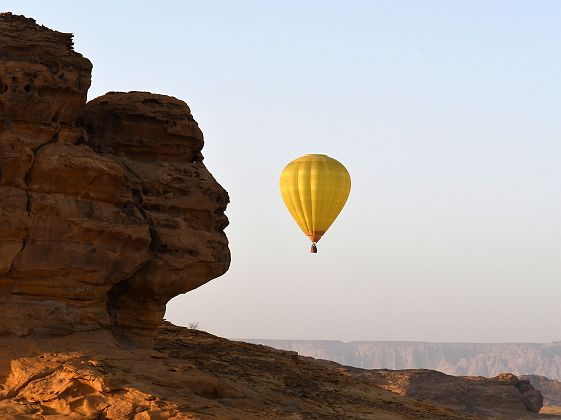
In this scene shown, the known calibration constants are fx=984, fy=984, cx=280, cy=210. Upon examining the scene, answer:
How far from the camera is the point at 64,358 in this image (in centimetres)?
2314

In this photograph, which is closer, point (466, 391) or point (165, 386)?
point (165, 386)

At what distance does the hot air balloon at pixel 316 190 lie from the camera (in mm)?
58156

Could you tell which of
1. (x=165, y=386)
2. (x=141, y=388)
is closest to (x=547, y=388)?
(x=165, y=386)

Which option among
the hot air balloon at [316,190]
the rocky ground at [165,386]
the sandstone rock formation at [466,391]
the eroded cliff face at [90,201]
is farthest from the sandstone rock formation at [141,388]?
the hot air balloon at [316,190]

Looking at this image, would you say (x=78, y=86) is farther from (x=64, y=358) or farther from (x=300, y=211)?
(x=300, y=211)

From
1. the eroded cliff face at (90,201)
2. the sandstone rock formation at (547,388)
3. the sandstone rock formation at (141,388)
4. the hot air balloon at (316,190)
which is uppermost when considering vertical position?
the hot air balloon at (316,190)

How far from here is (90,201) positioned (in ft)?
84.0

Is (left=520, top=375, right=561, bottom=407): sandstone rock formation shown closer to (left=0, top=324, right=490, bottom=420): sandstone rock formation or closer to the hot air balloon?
the hot air balloon

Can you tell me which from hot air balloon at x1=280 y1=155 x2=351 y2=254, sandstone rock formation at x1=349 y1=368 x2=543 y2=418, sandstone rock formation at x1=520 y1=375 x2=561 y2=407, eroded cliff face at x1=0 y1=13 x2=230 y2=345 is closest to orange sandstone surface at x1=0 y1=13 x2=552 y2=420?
eroded cliff face at x1=0 y1=13 x2=230 y2=345

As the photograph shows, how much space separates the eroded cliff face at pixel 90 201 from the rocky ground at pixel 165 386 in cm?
110

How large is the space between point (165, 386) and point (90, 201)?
18.4 feet

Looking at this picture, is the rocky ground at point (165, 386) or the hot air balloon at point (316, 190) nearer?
the rocky ground at point (165, 386)

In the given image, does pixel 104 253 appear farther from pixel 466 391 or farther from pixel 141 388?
pixel 466 391

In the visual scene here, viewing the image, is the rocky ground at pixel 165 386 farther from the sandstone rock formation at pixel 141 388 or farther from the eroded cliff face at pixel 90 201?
the eroded cliff face at pixel 90 201
